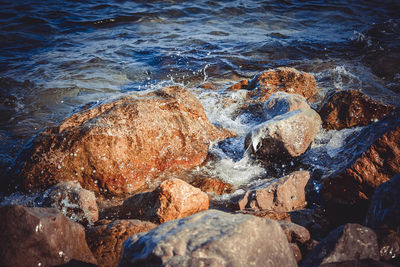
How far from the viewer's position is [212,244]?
1.50 meters

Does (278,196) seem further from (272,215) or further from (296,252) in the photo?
(296,252)

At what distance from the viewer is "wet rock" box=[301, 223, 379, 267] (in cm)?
181

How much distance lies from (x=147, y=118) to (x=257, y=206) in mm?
1733

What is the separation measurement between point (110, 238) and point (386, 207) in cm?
209

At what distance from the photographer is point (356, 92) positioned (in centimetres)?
434

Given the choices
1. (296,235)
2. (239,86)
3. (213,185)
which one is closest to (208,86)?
(239,86)

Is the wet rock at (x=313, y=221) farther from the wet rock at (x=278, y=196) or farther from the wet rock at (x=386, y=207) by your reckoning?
the wet rock at (x=386, y=207)

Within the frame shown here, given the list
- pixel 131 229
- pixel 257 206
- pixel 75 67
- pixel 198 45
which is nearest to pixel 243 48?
pixel 198 45

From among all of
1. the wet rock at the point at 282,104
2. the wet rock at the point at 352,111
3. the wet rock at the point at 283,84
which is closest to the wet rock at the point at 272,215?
the wet rock at the point at 282,104

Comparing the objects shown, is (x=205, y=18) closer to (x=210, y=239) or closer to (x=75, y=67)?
(x=75, y=67)

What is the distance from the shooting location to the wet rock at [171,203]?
2.66m

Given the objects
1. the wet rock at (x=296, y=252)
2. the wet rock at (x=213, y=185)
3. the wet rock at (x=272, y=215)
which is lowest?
the wet rock at (x=213, y=185)

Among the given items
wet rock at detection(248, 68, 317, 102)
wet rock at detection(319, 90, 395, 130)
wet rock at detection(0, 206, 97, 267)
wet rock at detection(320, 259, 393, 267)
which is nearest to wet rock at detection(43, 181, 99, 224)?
wet rock at detection(0, 206, 97, 267)

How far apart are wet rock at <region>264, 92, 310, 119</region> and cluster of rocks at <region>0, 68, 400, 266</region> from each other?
0.07 ft
